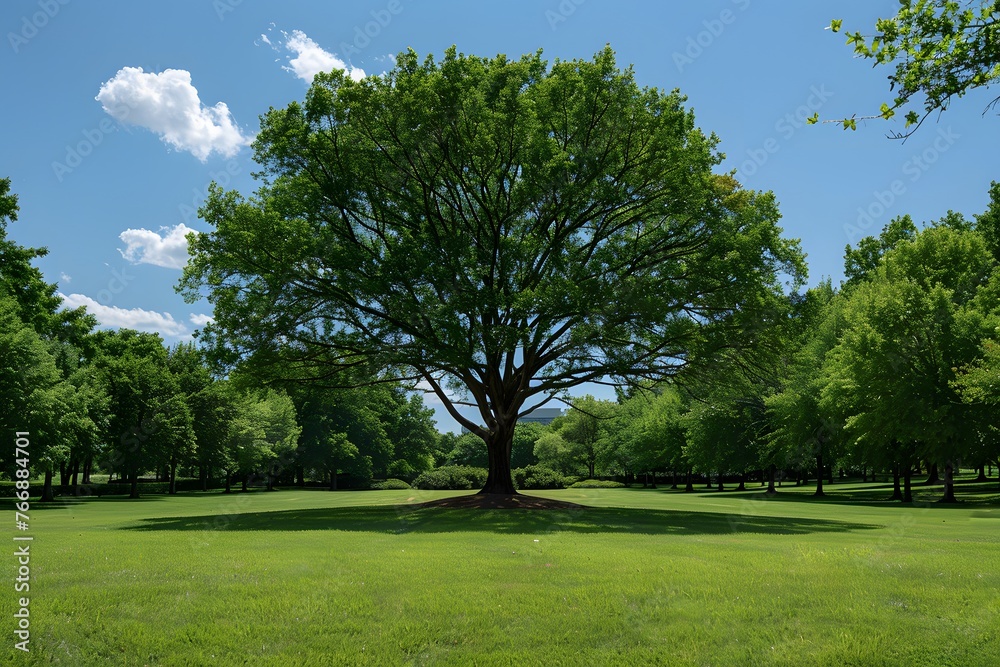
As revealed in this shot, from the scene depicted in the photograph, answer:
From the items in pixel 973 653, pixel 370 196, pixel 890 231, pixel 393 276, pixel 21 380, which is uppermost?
pixel 890 231

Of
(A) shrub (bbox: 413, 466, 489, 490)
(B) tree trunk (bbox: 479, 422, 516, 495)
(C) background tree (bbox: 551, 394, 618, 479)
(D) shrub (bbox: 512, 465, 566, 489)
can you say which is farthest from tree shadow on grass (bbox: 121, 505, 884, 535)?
(C) background tree (bbox: 551, 394, 618, 479)

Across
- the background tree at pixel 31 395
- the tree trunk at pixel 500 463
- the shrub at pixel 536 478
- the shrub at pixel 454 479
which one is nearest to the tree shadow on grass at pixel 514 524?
the tree trunk at pixel 500 463

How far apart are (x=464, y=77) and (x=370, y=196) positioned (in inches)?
224

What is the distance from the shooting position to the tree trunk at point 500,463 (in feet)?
97.8

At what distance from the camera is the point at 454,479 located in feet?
209

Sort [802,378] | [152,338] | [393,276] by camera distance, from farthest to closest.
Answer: [152,338], [802,378], [393,276]

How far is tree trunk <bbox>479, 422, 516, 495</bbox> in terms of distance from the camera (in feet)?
97.8

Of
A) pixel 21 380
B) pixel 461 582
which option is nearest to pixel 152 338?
pixel 21 380

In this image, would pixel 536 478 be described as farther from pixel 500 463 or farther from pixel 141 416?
pixel 500 463

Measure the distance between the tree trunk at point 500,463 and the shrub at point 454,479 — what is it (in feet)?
108

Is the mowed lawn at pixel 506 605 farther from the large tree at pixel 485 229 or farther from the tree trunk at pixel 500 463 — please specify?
the tree trunk at pixel 500 463

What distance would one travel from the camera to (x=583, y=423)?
91312 millimetres

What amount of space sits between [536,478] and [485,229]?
47.2 m

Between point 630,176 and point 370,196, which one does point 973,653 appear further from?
point 370,196
